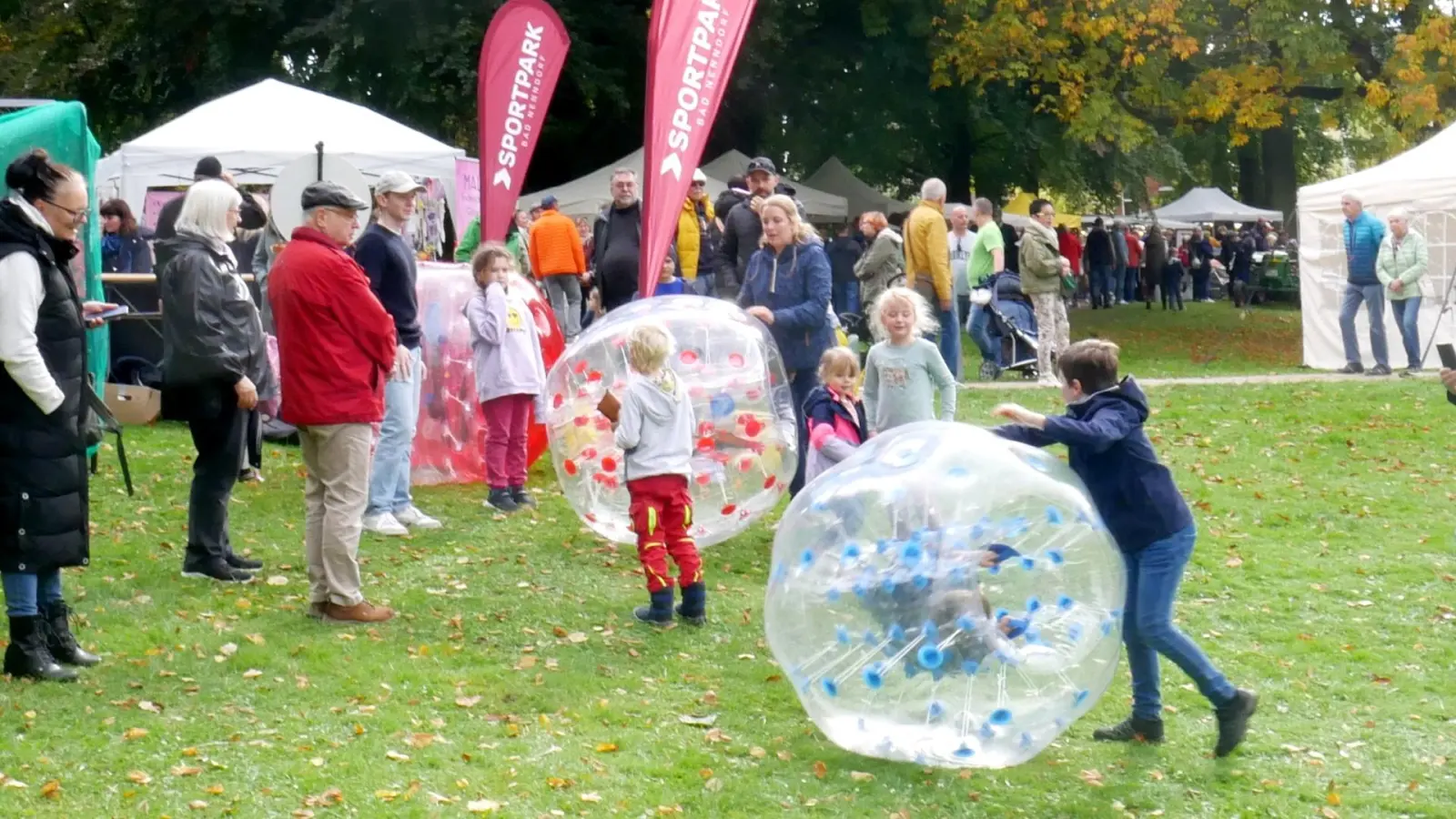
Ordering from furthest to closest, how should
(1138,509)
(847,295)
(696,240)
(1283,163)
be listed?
1. (1283,163)
2. (847,295)
3. (696,240)
4. (1138,509)

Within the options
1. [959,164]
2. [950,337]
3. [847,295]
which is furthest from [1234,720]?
[959,164]

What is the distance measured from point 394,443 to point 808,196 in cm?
1951

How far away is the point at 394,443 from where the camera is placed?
9.86m

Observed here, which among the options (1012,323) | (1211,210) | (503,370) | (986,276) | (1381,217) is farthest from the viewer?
(1211,210)

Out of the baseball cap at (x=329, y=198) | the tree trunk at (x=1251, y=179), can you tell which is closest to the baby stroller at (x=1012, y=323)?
the baseball cap at (x=329, y=198)

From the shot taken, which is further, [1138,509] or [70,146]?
[70,146]

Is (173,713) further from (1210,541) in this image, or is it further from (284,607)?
(1210,541)

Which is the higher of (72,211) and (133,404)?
(72,211)

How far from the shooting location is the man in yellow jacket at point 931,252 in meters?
15.2

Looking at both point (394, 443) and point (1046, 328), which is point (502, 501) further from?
point (1046, 328)

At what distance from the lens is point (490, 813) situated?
17.9ft

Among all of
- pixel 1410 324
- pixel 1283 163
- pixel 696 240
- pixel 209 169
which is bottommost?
pixel 1410 324

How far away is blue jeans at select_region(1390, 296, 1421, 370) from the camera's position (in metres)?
18.1

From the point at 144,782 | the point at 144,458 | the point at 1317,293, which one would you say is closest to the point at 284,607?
the point at 144,782
